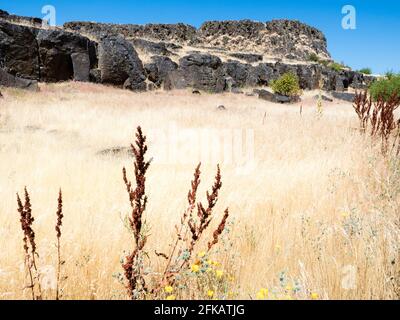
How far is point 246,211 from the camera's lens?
3.92m

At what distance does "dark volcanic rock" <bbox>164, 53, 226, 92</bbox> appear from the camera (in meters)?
33.6

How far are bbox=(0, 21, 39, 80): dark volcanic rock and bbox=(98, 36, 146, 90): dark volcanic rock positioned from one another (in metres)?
5.00

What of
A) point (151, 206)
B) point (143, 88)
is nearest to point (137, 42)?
point (143, 88)

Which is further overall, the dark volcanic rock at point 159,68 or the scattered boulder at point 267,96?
the dark volcanic rock at point 159,68

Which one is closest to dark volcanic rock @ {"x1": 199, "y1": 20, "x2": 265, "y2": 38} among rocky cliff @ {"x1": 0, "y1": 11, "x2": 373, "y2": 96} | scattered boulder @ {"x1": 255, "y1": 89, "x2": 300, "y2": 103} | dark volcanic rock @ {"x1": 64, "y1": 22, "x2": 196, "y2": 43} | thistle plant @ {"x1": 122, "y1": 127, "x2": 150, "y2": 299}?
rocky cliff @ {"x1": 0, "y1": 11, "x2": 373, "y2": 96}

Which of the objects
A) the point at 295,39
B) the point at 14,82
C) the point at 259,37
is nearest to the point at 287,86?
the point at 14,82

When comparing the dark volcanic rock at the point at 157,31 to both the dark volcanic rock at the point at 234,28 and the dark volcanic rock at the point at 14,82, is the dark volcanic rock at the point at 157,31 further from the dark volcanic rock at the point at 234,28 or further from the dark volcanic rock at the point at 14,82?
the dark volcanic rock at the point at 14,82

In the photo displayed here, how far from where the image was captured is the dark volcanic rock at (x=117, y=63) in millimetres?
27844

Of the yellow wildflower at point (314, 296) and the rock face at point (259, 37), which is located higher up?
the rock face at point (259, 37)

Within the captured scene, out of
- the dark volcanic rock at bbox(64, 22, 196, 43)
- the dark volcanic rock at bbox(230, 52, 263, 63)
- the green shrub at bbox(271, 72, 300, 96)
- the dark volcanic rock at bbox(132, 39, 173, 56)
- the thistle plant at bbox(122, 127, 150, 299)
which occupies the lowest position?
the thistle plant at bbox(122, 127, 150, 299)

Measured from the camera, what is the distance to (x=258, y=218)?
3.76 m

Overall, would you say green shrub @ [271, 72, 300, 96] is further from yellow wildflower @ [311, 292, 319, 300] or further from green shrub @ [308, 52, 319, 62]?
yellow wildflower @ [311, 292, 319, 300]

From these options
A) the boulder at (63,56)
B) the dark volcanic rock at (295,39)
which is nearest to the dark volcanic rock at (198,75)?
the boulder at (63,56)
